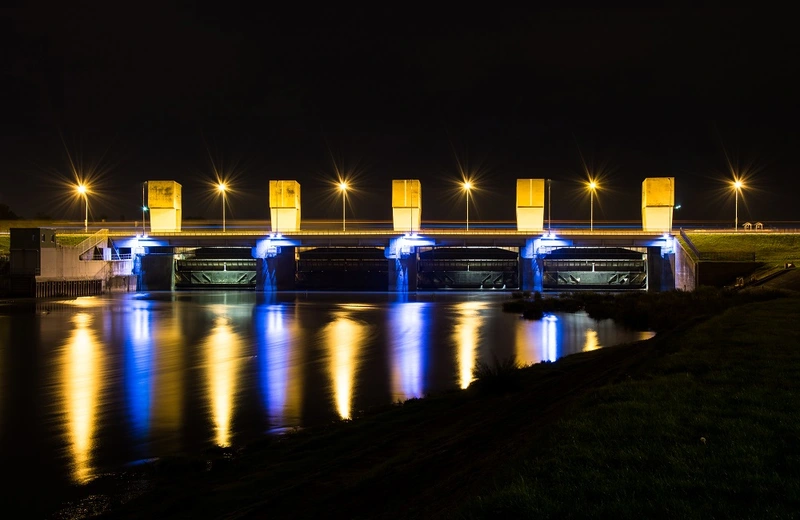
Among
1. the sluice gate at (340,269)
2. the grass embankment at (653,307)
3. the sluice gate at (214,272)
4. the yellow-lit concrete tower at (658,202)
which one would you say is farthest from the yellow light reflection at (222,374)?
the yellow-lit concrete tower at (658,202)

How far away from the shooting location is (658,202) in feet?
206

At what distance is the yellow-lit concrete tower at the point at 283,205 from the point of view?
65.1m

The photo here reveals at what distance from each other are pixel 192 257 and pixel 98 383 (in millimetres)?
60078

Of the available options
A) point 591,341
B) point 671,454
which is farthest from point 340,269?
point 671,454

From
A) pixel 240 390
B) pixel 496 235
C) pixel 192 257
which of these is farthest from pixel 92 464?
pixel 192 257

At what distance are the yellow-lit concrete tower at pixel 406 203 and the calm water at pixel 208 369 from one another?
23828mm

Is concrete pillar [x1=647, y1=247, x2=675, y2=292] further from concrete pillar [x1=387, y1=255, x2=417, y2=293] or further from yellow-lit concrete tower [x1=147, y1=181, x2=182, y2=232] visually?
yellow-lit concrete tower [x1=147, y1=181, x2=182, y2=232]

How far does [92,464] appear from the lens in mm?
10180

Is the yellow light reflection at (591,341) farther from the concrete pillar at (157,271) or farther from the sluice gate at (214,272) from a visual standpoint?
the concrete pillar at (157,271)

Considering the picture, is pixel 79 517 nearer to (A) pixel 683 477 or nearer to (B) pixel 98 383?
(A) pixel 683 477

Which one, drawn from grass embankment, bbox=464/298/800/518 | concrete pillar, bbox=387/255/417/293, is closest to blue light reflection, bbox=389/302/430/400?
grass embankment, bbox=464/298/800/518

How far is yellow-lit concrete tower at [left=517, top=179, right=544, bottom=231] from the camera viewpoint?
206 feet

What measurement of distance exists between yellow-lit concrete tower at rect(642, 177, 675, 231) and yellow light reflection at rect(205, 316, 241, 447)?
45.9 metres

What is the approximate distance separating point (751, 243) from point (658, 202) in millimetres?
8988
